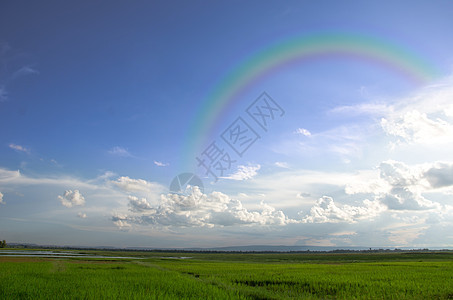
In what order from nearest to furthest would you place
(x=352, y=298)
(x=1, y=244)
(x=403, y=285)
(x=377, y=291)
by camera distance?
(x=352, y=298), (x=377, y=291), (x=403, y=285), (x=1, y=244)

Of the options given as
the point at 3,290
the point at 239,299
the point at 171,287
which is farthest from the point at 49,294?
the point at 239,299

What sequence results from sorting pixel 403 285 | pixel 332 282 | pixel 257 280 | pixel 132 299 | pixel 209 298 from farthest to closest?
1. pixel 257 280
2. pixel 332 282
3. pixel 403 285
4. pixel 209 298
5. pixel 132 299

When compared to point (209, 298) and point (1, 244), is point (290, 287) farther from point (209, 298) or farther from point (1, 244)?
point (1, 244)

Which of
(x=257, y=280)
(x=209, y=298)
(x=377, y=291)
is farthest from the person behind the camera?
(x=257, y=280)

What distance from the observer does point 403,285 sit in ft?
A: 53.3

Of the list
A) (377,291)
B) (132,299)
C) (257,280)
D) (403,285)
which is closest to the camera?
(132,299)

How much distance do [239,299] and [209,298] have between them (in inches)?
51.0

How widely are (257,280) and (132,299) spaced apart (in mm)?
10519

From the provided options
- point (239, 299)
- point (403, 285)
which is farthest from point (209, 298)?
point (403, 285)

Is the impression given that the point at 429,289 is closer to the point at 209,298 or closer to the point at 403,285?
the point at 403,285

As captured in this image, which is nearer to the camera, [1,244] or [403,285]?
[403,285]

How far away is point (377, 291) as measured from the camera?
587 inches

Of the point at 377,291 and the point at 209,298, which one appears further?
the point at 377,291

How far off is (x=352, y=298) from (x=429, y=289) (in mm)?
5331
